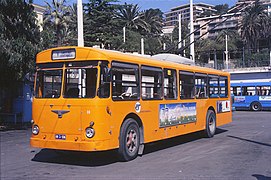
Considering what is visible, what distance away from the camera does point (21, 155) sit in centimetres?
1128

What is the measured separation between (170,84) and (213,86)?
419 cm

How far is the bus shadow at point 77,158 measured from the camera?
10070 mm

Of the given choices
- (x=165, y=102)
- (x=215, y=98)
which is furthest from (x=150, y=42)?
(x=165, y=102)

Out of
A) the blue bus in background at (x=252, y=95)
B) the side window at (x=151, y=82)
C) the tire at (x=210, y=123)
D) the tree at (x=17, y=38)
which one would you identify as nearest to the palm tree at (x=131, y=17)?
the blue bus in background at (x=252, y=95)

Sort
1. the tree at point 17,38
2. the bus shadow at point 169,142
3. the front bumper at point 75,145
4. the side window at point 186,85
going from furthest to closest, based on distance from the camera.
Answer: the tree at point 17,38 < the side window at point 186,85 < the bus shadow at point 169,142 < the front bumper at point 75,145

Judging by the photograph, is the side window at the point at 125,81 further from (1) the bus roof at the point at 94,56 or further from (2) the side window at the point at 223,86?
(2) the side window at the point at 223,86

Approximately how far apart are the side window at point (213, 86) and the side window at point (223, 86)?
455 millimetres

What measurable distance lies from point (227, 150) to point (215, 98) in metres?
4.52

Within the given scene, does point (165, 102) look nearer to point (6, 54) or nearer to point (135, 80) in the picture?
point (135, 80)

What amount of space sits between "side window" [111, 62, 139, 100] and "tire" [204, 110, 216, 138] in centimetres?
551

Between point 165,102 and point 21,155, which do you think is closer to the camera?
point 21,155

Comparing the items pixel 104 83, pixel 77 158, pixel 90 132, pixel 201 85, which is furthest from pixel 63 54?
pixel 201 85

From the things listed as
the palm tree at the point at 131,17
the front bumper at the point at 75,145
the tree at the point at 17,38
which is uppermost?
the palm tree at the point at 131,17

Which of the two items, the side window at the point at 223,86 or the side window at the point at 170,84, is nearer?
the side window at the point at 170,84
